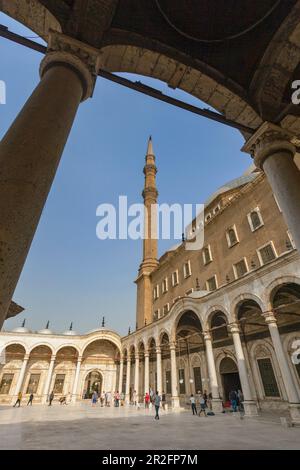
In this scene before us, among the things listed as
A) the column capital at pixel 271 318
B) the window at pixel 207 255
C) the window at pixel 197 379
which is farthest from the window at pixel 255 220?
the window at pixel 197 379

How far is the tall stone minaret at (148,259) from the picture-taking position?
29969 mm

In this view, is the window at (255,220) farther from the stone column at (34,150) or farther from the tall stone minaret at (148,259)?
the tall stone minaret at (148,259)

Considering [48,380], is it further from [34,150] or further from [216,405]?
[34,150]

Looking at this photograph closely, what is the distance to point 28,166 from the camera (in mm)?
2676

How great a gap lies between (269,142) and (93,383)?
35198 millimetres

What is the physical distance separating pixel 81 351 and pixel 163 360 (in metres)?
9.99

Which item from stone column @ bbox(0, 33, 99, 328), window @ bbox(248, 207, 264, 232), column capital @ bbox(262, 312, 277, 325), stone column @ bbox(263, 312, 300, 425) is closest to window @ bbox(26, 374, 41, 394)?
column capital @ bbox(262, 312, 277, 325)

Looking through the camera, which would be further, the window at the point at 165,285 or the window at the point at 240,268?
the window at the point at 165,285

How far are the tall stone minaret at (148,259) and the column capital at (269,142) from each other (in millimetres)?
24514

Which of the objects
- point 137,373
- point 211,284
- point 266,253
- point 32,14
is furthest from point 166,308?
point 32,14

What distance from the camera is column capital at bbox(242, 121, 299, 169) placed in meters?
5.43

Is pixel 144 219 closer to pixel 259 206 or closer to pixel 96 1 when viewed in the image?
pixel 259 206

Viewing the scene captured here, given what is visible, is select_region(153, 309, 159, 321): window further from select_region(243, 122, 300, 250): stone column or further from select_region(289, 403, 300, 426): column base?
select_region(243, 122, 300, 250): stone column
